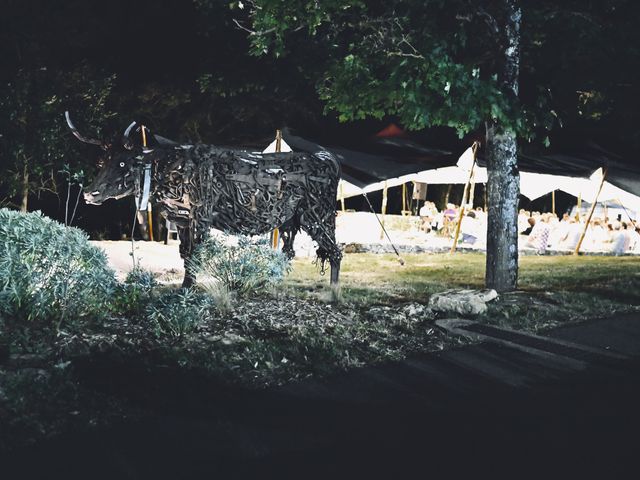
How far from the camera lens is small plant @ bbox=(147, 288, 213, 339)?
6031mm

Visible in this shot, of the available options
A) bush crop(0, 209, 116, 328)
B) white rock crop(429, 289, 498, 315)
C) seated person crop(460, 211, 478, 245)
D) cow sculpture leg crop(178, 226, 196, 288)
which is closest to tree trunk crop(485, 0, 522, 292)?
white rock crop(429, 289, 498, 315)

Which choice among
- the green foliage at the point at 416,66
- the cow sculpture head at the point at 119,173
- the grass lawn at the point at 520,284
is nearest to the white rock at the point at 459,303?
the grass lawn at the point at 520,284

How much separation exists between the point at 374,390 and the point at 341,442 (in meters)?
1.09

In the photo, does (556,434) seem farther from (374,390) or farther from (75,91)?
(75,91)

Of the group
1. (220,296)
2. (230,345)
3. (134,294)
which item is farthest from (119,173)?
(230,345)

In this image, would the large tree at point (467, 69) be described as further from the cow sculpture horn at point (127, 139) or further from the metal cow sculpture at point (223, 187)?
the cow sculpture horn at point (127, 139)

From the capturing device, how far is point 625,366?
5.93 metres

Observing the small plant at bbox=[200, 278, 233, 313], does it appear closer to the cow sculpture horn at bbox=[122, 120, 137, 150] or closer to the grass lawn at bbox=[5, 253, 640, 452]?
the grass lawn at bbox=[5, 253, 640, 452]

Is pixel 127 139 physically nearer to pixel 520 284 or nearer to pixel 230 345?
pixel 230 345

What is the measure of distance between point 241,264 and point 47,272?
9.23 feet

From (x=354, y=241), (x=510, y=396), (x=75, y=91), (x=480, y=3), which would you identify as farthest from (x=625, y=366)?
(x=75, y=91)

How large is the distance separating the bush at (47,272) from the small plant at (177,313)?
496 mm

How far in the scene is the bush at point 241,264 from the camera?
8.17m

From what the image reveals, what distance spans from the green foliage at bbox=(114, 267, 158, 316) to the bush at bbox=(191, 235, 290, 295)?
955 mm
